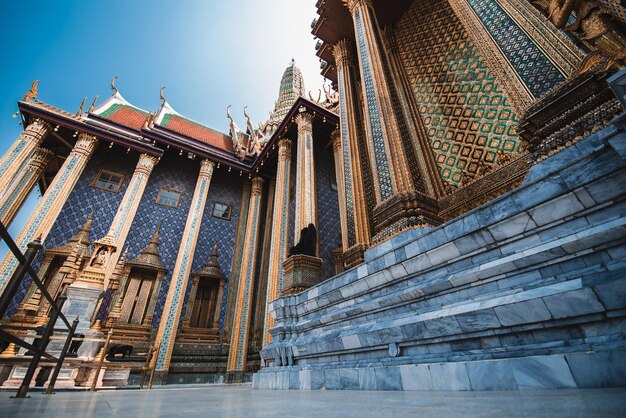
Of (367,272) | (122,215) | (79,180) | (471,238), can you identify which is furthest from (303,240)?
(79,180)

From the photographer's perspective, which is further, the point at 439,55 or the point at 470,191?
the point at 439,55

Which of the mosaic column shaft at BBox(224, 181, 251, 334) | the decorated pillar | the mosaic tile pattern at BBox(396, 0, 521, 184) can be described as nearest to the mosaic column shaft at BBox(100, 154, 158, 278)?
the decorated pillar

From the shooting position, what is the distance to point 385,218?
10.0 feet

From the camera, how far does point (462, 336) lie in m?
1.61

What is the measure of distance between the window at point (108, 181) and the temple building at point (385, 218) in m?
0.06

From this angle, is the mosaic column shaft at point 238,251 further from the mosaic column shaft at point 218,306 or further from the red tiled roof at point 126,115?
the red tiled roof at point 126,115

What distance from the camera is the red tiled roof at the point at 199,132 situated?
13.0 m

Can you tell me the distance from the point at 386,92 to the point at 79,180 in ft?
30.3

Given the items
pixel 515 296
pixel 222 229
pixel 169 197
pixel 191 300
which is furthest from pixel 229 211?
pixel 515 296

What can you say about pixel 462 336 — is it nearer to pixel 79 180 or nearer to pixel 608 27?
pixel 608 27

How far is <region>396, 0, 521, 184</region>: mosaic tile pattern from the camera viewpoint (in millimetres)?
3920

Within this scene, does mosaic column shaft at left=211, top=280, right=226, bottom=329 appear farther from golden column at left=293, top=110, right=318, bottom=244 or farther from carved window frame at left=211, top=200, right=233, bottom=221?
golden column at left=293, top=110, right=318, bottom=244

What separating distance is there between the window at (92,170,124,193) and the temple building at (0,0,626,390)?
6cm

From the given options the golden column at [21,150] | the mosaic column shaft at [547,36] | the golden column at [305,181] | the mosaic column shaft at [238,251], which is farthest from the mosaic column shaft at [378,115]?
the golden column at [21,150]
